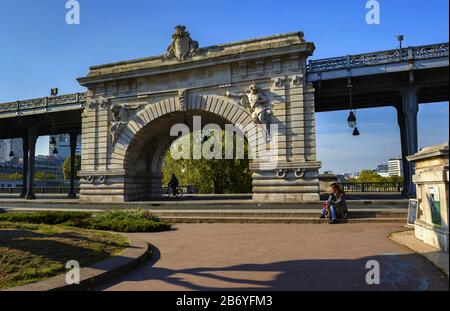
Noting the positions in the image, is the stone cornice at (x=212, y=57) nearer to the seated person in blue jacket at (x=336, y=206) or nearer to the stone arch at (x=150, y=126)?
the stone arch at (x=150, y=126)

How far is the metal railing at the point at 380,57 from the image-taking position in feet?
62.7

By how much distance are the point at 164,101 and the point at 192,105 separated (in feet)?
6.71

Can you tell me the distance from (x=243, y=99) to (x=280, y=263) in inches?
602

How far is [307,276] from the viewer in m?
6.35

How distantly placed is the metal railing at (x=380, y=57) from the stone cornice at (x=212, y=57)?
3.71 feet

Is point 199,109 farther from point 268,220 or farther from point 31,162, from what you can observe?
Result: point 31,162

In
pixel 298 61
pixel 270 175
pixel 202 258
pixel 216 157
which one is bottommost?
pixel 202 258

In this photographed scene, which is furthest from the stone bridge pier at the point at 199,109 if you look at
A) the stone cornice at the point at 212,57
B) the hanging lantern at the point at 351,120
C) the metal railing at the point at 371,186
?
the metal railing at the point at 371,186

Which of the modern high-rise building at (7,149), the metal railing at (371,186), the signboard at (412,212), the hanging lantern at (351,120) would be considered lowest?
the signboard at (412,212)

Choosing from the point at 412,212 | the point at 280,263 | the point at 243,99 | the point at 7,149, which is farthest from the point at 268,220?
the point at 7,149

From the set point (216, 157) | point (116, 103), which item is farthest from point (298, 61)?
point (216, 157)

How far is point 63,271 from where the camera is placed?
6.70 metres

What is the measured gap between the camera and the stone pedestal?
7.34 metres

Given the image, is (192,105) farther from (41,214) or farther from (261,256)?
(261,256)
